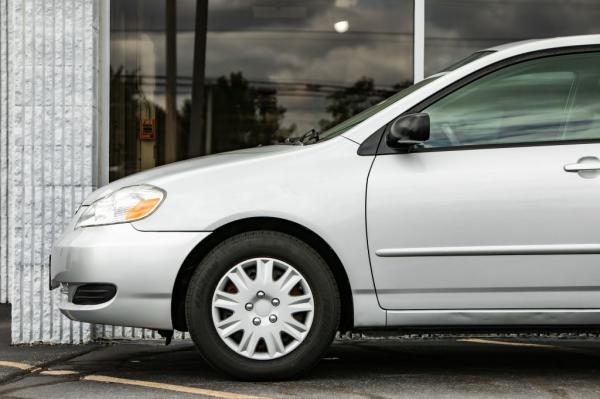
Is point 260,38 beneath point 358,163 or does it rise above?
above

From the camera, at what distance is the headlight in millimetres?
5281

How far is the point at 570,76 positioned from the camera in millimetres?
5562

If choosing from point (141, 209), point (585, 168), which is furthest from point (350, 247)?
point (585, 168)

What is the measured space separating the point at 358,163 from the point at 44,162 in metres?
2.77

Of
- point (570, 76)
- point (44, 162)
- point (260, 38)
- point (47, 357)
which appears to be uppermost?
point (260, 38)

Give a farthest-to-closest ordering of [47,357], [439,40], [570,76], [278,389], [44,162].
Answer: [439,40] < [44,162] < [47,357] < [570,76] < [278,389]

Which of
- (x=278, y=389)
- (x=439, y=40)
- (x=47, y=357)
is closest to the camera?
(x=278, y=389)

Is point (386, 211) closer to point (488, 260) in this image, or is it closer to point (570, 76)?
point (488, 260)

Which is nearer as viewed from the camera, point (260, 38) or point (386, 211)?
point (386, 211)

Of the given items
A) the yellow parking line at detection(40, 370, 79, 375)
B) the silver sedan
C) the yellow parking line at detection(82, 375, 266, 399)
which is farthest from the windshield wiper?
the yellow parking line at detection(40, 370, 79, 375)

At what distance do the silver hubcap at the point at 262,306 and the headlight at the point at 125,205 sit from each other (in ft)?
1.76

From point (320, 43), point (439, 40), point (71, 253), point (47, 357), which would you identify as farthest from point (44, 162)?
point (439, 40)

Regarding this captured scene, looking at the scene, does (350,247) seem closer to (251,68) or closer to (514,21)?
(251,68)

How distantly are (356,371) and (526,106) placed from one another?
1.70 meters
